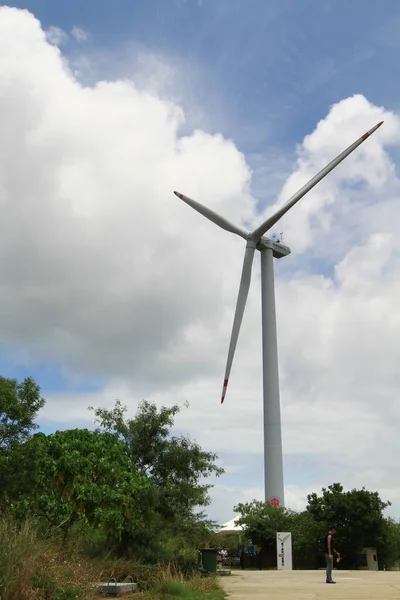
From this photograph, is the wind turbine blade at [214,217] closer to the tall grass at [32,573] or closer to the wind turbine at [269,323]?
the wind turbine at [269,323]

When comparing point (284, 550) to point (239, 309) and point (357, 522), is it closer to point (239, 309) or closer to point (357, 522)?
point (357, 522)

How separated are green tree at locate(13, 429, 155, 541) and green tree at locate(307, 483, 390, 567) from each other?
22453 mm

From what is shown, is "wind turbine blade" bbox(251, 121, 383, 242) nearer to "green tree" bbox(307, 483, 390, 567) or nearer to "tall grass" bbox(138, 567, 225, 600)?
"green tree" bbox(307, 483, 390, 567)

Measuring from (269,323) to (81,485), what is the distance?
142 ft

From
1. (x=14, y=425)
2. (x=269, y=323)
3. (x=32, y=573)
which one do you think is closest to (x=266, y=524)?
(x=269, y=323)

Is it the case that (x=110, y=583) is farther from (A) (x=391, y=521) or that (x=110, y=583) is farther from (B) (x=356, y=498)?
(A) (x=391, y=521)

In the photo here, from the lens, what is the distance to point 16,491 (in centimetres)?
2155

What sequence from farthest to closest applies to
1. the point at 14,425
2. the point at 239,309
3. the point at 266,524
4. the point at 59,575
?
the point at 239,309
the point at 266,524
the point at 14,425
the point at 59,575

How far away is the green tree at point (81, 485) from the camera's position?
1850 centimetres

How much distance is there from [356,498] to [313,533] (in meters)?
3.56

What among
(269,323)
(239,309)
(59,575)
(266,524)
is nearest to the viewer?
(59,575)

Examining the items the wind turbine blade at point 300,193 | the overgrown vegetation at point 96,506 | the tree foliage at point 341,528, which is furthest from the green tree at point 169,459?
the wind turbine blade at point 300,193

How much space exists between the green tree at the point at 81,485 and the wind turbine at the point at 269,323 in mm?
30637

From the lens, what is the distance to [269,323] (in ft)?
200
